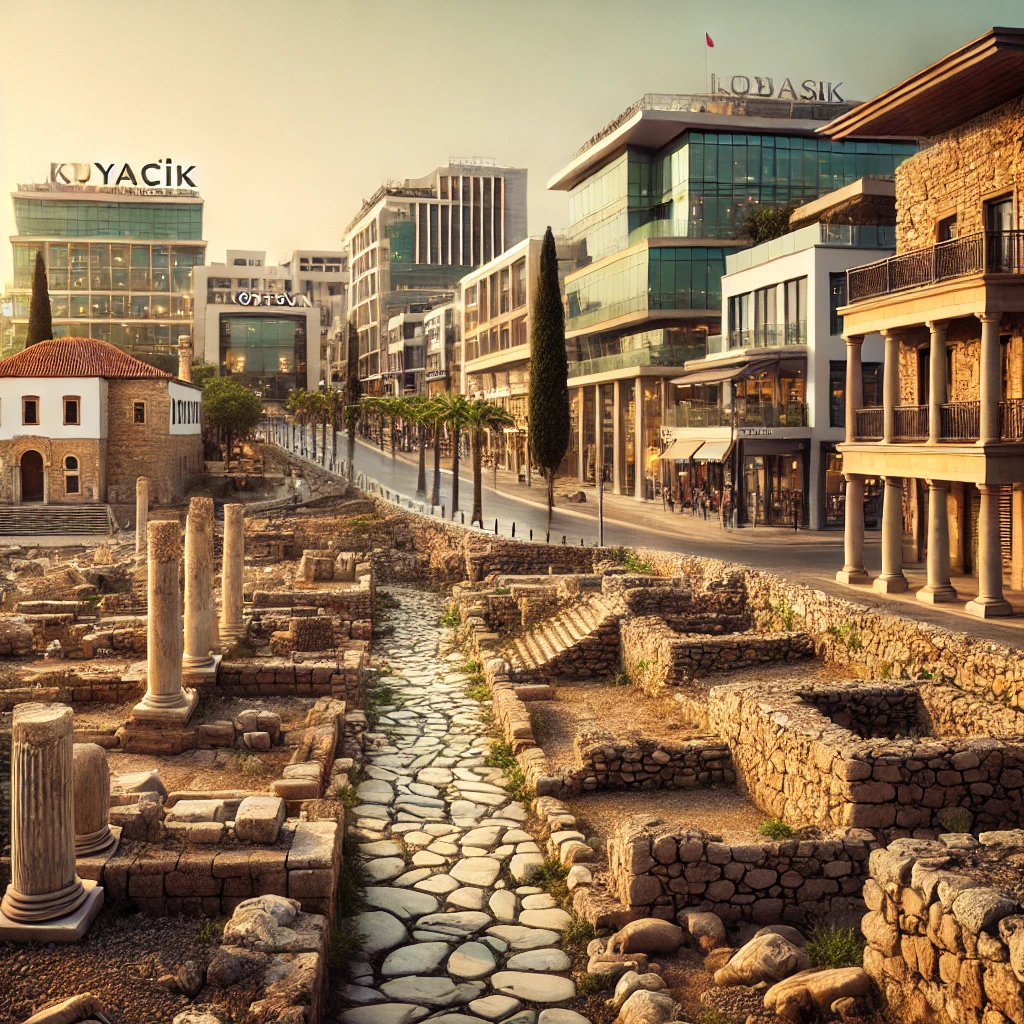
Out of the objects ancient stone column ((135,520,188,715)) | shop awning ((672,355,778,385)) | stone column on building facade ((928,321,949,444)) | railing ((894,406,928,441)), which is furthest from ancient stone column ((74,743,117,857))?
shop awning ((672,355,778,385))

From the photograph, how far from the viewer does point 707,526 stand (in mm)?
43500

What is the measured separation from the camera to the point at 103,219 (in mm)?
138625

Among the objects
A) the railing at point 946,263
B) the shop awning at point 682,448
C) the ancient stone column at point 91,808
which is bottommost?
the ancient stone column at point 91,808

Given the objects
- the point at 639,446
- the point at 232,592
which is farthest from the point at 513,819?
the point at 639,446

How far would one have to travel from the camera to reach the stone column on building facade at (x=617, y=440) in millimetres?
59656

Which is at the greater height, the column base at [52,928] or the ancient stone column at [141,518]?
the ancient stone column at [141,518]

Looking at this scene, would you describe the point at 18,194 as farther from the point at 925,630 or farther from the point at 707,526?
the point at 925,630

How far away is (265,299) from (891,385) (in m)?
131

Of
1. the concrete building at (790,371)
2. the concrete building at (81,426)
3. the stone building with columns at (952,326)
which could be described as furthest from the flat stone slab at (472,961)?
the concrete building at (81,426)

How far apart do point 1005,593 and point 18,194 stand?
140810 mm

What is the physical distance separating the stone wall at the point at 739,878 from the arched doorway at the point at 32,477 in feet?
188

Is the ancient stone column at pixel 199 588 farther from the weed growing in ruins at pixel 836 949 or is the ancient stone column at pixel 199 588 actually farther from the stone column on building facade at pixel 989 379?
the stone column on building facade at pixel 989 379

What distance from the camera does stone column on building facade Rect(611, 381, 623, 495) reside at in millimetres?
59656

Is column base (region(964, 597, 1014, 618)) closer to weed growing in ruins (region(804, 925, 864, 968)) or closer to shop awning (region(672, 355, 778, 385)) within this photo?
weed growing in ruins (region(804, 925, 864, 968))
